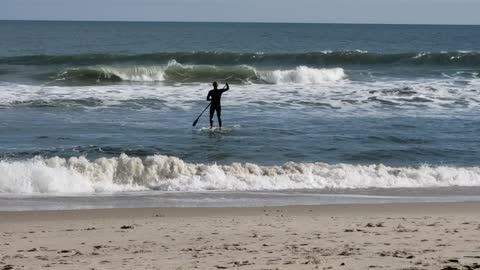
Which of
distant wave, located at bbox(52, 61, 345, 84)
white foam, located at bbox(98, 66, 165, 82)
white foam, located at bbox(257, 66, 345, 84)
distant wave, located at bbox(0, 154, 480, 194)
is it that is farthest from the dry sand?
white foam, located at bbox(98, 66, 165, 82)

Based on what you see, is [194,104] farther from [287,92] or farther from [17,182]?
[17,182]

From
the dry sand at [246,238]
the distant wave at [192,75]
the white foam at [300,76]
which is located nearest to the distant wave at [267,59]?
the distant wave at [192,75]

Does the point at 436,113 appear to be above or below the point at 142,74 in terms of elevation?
below

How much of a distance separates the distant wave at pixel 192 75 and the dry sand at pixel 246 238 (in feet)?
70.1

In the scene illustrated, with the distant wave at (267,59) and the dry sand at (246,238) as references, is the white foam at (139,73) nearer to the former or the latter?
the distant wave at (267,59)

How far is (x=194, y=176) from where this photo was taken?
40.3ft

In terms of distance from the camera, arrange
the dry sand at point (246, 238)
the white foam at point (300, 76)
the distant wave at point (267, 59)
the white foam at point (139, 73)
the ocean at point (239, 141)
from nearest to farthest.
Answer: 1. the dry sand at point (246, 238)
2. the ocean at point (239, 141)
3. the white foam at point (300, 76)
4. the white foam at point (139, 73)
5. the distant wave at point (267, 59)

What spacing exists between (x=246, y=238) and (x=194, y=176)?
4.89 metres

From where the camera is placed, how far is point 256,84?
29.6m

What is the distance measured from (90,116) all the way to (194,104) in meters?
3.72

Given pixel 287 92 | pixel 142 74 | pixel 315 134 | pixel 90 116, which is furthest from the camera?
pixel 142 74

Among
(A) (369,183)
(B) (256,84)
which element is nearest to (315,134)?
(A) (369,183)

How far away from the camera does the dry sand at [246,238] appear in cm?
624

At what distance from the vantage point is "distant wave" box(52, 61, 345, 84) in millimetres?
31141
